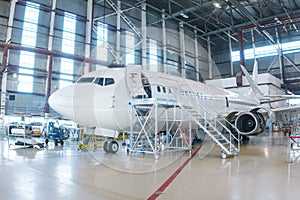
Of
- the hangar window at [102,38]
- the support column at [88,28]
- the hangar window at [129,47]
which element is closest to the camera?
the support column at [88,28]

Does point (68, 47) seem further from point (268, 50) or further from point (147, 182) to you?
point (268, 50)

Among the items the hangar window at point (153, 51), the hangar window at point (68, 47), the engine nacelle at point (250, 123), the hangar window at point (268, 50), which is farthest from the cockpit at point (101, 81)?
the hangar window at point (268, 50)

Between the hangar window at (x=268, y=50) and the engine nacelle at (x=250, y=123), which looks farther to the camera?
the hangar window at (x=268, y=50)

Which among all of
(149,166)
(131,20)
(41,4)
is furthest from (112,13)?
(149,166)

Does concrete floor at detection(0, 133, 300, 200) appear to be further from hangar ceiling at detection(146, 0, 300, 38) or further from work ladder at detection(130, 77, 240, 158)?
hangar ceiling at detection(146, 0, 300, 38)

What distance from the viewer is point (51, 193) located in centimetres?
357

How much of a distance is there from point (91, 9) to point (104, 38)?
109 inches

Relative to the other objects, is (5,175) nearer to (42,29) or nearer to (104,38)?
(42,29)

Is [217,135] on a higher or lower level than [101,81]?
lower

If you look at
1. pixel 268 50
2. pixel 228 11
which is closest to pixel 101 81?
pixel 228 11

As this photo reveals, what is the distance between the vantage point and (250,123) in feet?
36.3

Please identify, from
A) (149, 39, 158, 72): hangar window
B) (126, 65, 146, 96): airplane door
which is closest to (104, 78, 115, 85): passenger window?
(126, 65, 146, 96): airplane door

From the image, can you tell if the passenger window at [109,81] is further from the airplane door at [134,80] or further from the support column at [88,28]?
the support column at [88,28]

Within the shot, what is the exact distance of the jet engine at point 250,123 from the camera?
10.5 m
